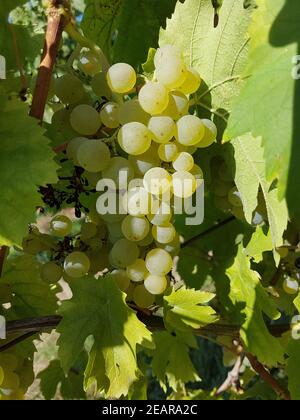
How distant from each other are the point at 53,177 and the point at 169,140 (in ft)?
0.58

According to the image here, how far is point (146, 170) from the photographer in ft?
2.48

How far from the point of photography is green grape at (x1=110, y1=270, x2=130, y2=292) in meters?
0.82

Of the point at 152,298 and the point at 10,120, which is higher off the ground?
the point at 10,120

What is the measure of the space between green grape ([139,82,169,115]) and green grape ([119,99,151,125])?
0.06ft

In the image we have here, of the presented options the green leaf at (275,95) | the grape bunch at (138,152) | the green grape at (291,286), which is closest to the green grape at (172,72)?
the grape bunch at (138,152)

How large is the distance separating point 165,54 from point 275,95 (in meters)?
0.17

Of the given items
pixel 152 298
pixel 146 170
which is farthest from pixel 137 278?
pixel 146 170

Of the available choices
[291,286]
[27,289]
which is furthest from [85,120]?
[291,286]

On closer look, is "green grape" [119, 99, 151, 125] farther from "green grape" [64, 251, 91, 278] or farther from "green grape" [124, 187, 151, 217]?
"green grape" [64, 251, 91, 278]

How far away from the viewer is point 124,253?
805 millimetres

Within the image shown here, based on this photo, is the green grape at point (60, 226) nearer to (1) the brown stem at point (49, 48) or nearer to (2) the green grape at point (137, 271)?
(2) the green grape at point (137, 271)

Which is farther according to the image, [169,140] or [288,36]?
[169,140]
